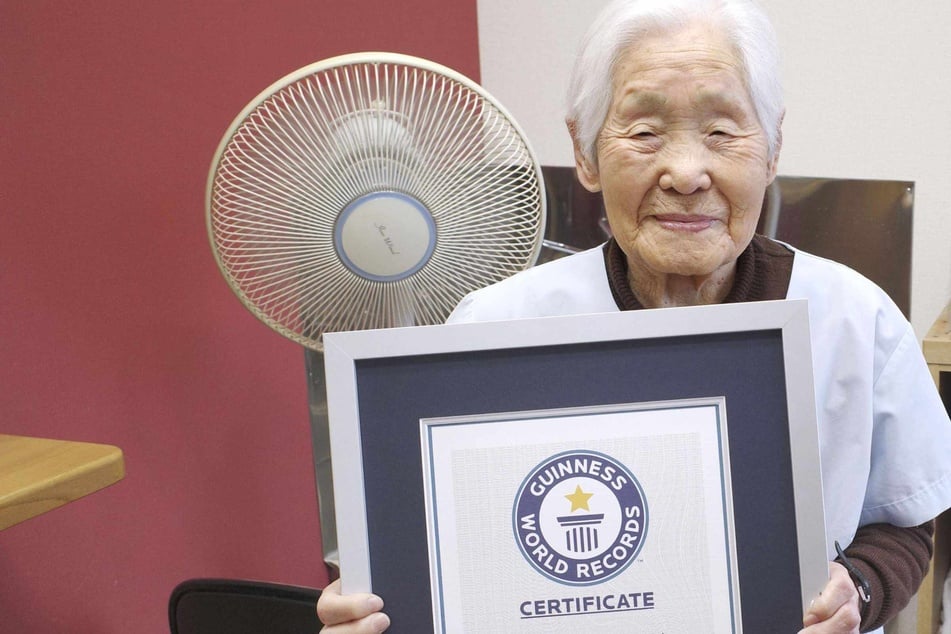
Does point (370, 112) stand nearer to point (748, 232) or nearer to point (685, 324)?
point (748, 232)

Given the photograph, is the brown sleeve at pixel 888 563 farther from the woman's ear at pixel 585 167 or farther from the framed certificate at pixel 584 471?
the woman's ear at pixel 585 167

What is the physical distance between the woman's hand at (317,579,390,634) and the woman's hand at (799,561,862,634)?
1.12 ft

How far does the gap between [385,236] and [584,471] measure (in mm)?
594

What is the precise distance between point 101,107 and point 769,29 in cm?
107

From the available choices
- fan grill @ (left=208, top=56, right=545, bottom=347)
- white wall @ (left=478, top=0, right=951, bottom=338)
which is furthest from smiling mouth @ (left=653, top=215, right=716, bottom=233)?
white wall @ (left=478, top=0, right=951, bottom=338)

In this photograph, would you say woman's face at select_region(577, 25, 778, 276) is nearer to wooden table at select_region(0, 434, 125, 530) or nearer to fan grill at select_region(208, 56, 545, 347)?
fan grill at select_region(208, 56, 545, 347)

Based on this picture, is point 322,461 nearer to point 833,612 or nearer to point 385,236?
point 385,236

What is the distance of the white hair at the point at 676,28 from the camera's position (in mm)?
985

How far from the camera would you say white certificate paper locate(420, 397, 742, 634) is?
31.6 inches

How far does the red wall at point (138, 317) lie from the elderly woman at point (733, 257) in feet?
2.48

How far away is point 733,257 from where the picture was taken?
1.03 m

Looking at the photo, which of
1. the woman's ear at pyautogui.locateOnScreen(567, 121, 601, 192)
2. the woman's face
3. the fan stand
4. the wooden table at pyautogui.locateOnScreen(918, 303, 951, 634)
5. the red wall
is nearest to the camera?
the woman's face

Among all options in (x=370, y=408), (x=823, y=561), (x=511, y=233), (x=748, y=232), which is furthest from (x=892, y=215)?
(x=370, y=408)

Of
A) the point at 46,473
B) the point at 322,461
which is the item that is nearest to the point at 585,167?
the point at 46,473
